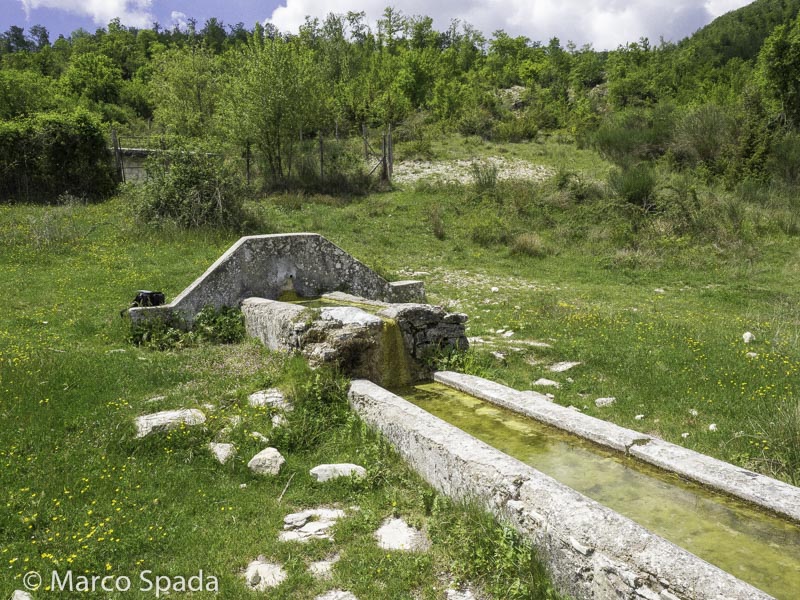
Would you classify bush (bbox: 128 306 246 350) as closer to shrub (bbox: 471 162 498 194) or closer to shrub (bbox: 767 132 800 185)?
shrub (bbox: 471 162 498 194)

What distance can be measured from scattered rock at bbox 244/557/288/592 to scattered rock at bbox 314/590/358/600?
0.93 feet

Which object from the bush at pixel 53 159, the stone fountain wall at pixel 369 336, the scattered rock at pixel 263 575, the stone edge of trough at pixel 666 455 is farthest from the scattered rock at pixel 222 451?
the bush at pixel 53 159

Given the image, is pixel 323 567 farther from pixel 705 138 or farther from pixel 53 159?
pixel 705 138

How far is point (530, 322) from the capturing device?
9.59m

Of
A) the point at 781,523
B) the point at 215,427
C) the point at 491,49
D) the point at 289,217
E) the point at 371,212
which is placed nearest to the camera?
the point at 781,523

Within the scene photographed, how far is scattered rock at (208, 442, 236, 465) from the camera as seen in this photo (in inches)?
183

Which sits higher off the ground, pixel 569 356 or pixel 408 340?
pixel 408 340

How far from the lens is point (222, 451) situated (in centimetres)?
471

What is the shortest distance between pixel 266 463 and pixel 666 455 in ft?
10.2

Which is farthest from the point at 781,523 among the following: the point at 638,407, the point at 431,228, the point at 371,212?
the point at 371,212

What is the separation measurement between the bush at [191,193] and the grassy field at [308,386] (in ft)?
2.43

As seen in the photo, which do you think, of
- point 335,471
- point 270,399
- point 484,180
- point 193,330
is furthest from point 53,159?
point 335,471

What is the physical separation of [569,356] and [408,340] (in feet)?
8.83

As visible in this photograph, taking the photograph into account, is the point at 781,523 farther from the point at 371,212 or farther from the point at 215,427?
the point at 371,212
